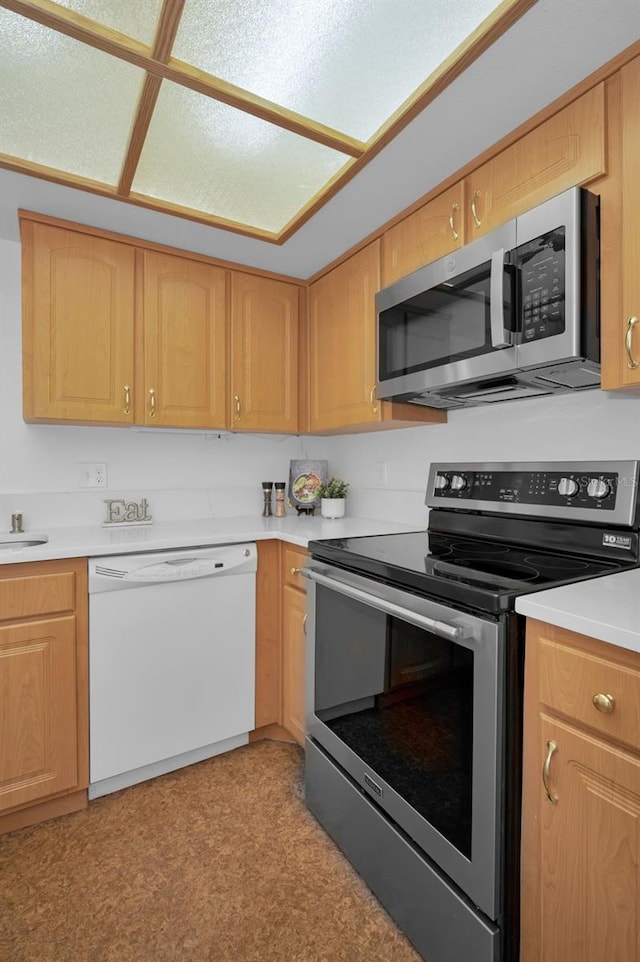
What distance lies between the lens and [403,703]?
124cm

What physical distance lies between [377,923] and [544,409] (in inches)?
61.7

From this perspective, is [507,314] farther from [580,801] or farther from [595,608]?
[580,801]

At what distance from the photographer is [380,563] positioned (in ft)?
4.28

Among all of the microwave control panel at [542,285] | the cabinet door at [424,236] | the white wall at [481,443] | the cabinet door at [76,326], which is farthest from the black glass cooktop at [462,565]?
the cabinet door at [76,326]

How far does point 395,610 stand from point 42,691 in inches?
48.7

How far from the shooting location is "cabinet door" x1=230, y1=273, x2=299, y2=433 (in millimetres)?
2295

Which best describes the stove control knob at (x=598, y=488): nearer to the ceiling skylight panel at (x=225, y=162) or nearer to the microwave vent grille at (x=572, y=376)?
the microwave vent grille at (x=572, y=376)

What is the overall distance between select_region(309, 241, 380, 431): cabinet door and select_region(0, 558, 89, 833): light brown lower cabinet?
1.21 metres

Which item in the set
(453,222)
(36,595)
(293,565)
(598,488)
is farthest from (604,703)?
(36,595)

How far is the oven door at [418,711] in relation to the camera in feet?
3.20

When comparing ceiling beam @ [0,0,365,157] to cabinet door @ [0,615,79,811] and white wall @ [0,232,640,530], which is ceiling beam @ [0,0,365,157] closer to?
white wall @ [0,232,640,530]

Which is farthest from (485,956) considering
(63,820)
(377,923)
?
(63,820)

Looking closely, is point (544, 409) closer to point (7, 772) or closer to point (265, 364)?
point (265, 364)

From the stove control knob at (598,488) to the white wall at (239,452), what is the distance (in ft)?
0.54
